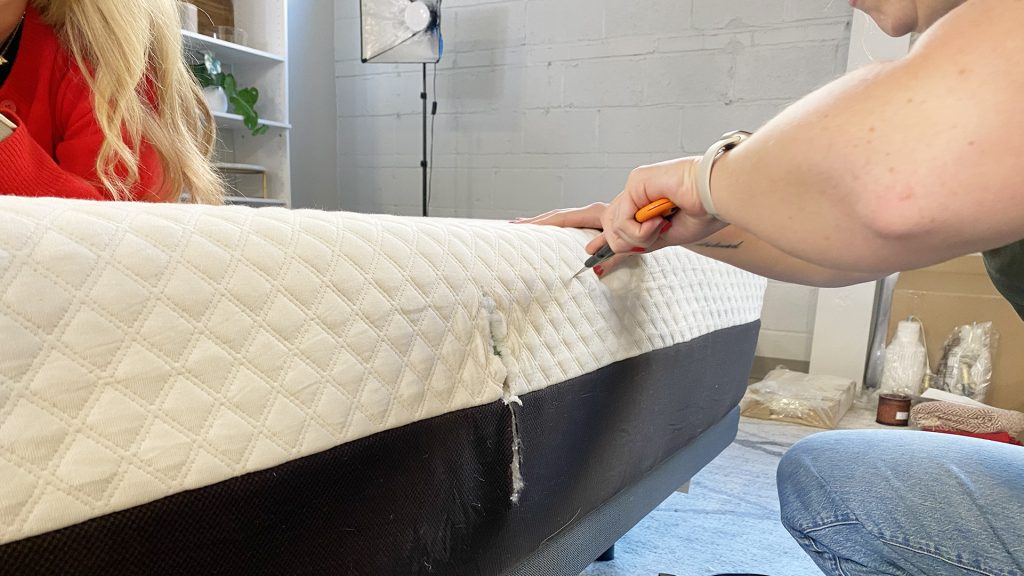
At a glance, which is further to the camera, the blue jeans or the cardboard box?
the cardboard box

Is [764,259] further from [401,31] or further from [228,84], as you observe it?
[228,84]

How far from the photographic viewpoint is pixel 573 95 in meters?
2.91

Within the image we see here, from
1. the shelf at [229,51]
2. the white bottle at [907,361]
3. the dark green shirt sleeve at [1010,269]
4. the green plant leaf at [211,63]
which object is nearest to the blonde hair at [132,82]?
the dark green shirt sleeve at [1010,269]

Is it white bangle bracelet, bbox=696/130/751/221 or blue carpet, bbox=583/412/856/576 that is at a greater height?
white bangle bracelet, bbox=696/130/751/221

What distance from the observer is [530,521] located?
2.42ft

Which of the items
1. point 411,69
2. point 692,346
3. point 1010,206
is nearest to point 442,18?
point 411,69

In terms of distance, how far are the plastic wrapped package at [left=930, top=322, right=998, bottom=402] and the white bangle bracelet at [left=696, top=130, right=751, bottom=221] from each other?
2101 millimetres

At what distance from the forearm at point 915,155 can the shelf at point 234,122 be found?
2470mm

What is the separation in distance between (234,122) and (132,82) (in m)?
1.91

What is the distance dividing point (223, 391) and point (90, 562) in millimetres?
115

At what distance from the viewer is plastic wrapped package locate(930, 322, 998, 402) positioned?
219 centimetres

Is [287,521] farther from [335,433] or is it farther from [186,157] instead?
[186,157]

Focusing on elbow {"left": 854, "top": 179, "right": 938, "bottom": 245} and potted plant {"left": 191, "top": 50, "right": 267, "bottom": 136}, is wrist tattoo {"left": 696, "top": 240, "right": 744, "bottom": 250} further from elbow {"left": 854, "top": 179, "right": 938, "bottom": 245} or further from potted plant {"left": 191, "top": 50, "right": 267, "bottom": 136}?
potted plant {"left": 191, "top": 50, "right": 267, "bottom": 136}

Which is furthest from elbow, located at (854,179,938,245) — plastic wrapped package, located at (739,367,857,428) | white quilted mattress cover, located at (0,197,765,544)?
plastic wrapped package, located at (739,367,857,428)
